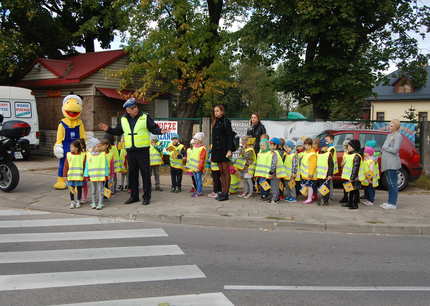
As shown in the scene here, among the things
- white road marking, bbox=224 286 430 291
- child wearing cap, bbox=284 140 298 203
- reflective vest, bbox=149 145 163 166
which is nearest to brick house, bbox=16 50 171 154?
reflective vest, bbox=149 145 163 166

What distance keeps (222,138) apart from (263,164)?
104cm

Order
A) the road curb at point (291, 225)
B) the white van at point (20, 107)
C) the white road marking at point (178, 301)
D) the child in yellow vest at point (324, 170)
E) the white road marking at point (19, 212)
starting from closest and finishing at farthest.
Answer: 1. the white road marking at point (178, 301)
2. the road curb at point (291, 225)
3. the white road marking at point (19, 212)
4. the child in yellow vest at point (324, 170)
5. the white van at point (20, 107)

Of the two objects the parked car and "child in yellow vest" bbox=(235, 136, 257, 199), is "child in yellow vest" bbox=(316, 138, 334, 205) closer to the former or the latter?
"child in yellow vest" bbox=(235, 136, 257, 199)

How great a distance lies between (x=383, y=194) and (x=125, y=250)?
7534mm

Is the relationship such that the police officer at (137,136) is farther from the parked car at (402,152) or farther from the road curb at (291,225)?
the parked car at (402,152)

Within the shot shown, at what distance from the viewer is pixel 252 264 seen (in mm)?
5359

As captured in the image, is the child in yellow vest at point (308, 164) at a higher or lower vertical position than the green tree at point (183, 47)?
lower

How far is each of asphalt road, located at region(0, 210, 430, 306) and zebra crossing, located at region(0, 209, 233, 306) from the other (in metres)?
0.01

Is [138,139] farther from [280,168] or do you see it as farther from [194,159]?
[280,168]

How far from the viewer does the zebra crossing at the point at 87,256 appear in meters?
4.28

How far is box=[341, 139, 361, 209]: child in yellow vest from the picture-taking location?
8672mm

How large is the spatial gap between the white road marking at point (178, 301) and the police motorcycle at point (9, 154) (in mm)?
6790

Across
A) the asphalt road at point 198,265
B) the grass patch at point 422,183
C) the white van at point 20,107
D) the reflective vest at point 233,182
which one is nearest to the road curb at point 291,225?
the asphalt road at point 198,265

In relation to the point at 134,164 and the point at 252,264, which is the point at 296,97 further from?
the point at 252,264
